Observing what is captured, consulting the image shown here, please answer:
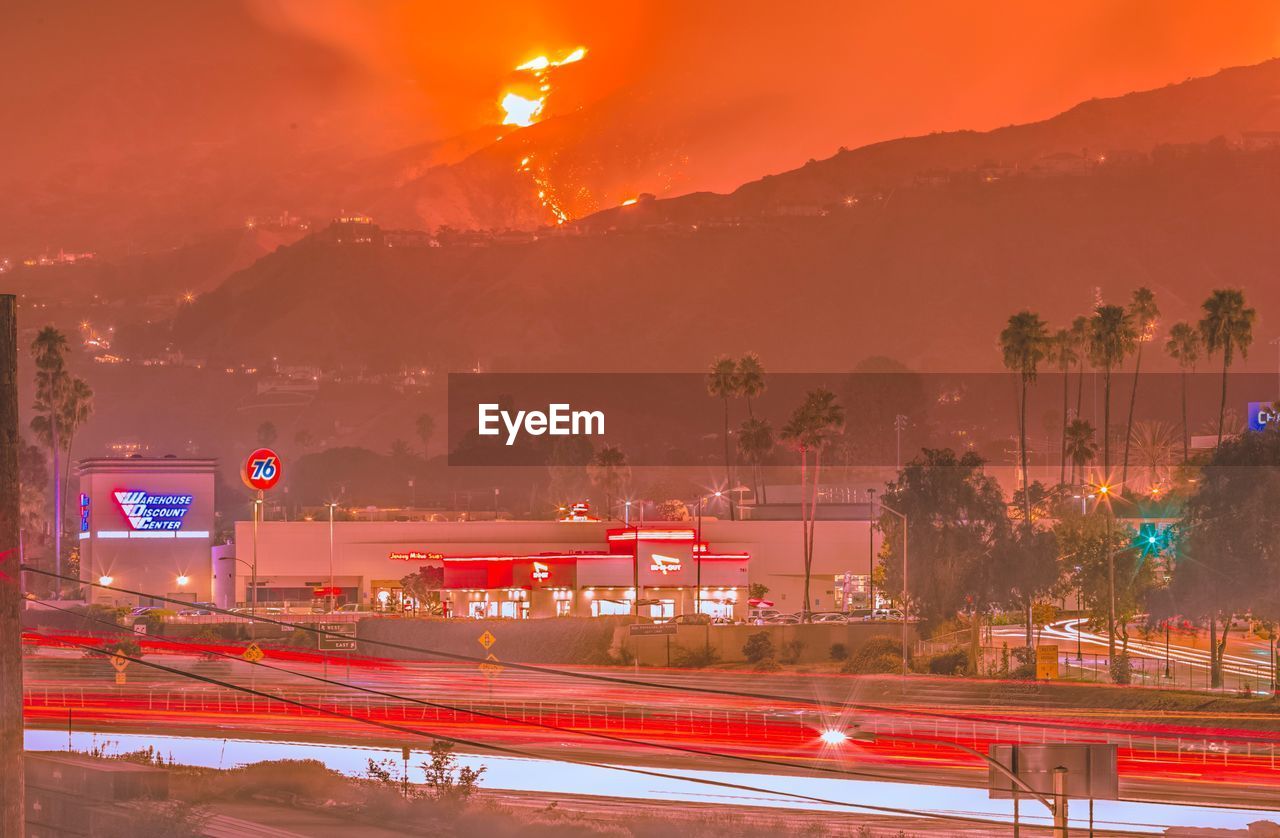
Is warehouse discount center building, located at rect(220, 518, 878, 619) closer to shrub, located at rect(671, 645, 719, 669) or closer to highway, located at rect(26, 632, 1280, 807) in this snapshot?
shrub, located at rect(671, 645, 719, 669)

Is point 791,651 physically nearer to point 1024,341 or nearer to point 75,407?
point 1024,341

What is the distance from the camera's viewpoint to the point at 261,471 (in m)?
142

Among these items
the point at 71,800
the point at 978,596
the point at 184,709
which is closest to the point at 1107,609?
the point at 978,596

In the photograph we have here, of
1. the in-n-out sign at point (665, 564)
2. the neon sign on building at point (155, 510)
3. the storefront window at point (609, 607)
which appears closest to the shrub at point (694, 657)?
the storefront window at point (609, 607)

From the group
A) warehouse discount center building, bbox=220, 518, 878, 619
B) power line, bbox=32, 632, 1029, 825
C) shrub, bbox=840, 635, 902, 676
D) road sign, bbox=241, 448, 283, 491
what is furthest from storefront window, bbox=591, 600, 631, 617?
power line, bbox=32, 632, 1029, 825

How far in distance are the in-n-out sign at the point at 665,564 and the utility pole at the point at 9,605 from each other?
105 metres

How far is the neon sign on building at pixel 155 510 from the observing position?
14788 cm

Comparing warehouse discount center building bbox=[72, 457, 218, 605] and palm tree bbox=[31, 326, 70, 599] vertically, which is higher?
palm tree bbox=[31, 326, 70, 599]

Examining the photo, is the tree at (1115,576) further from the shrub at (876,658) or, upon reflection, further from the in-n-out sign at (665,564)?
→ the in-n-out sign at (665,564)

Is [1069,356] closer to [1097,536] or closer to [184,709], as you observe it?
[1097,536]

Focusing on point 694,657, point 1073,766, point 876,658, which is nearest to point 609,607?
point 694,657

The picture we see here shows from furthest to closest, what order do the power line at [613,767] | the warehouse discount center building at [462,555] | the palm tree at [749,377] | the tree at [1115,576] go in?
the palm tree at [749,377]
the warehouse discount center building at [462,555]
the tree at [1115,576]
the power line at [613,767]

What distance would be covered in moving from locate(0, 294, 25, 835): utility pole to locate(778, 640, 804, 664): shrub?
79.7m

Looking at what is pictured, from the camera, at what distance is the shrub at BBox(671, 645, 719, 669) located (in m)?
98.6
